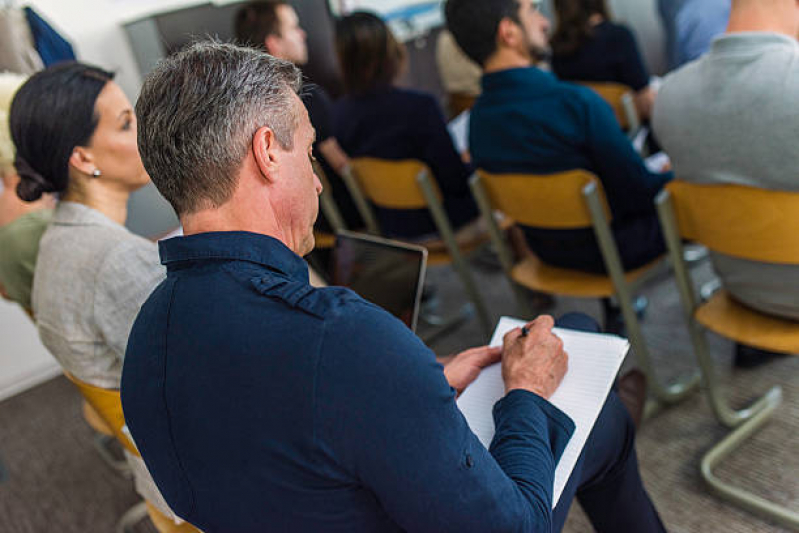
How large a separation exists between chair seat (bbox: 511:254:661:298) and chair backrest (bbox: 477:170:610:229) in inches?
7.1

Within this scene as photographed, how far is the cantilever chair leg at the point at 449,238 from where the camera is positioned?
2238 mm

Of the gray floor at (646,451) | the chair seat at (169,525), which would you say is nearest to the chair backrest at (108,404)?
the chair seat at (169,525)

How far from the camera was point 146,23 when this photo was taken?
3.61 m

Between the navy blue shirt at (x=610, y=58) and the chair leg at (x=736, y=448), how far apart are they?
59.1 inches

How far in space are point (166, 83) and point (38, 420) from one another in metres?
2.72

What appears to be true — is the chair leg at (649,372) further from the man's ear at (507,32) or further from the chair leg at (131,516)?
the chair leg at (131,516)

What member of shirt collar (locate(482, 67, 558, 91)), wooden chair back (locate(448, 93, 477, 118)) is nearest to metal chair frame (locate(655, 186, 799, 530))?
shirt collar (locate(482, 67, 558, 91))

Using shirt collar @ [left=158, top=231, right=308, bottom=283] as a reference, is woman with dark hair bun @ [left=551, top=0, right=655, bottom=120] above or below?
below

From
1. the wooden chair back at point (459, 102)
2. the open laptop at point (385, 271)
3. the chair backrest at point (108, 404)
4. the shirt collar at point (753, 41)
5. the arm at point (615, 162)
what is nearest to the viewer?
the chair backrest at point (108, 404)

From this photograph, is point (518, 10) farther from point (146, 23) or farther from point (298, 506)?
point (146, 23)


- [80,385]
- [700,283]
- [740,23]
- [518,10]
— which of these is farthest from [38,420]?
[740,23]

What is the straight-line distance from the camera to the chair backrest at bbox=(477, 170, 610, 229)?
1.72 meters

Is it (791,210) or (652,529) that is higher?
(791,210)

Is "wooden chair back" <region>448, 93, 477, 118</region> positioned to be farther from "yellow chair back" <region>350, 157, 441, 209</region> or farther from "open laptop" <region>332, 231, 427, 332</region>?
"open laptop" <region>332, 231, 427, 332</region>
